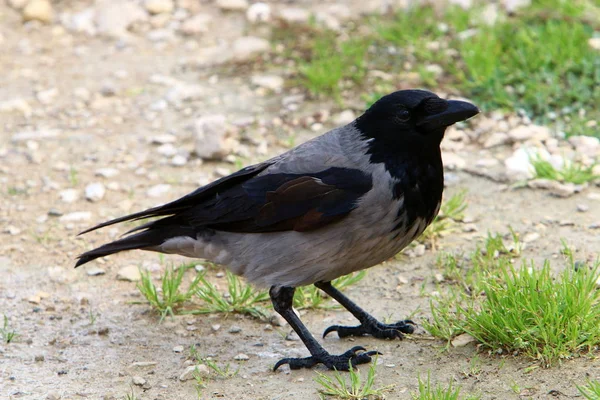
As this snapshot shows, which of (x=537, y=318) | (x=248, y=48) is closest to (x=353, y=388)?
(x=537, y=318)

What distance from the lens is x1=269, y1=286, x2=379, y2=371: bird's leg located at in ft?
16.3

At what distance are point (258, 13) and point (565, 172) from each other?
4.73 metres

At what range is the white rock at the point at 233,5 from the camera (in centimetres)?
1040

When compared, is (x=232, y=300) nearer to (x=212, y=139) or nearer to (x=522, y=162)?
(x=212, y=139)

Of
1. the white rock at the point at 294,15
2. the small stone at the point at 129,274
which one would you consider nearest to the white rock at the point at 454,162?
the small stone at the point at 129,274

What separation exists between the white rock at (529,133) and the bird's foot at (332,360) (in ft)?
10.2

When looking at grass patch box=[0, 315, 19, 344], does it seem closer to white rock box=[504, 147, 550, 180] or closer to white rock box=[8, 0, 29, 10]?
white rock box=[504, 147, 550, 180]

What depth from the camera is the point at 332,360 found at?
4.97 meters

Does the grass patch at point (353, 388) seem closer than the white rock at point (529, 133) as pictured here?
Yes

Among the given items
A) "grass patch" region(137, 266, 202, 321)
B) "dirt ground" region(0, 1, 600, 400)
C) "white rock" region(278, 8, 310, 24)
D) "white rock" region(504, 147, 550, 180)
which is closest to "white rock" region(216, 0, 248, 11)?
"white rock" region(278, 8, 310, 24)

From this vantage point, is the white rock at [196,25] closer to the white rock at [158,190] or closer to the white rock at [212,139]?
the white rock at [212,139]

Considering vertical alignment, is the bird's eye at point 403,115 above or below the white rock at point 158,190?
above

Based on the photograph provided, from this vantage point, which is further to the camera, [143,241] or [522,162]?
[522,162]

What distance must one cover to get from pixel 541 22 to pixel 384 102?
4513 millimetres
